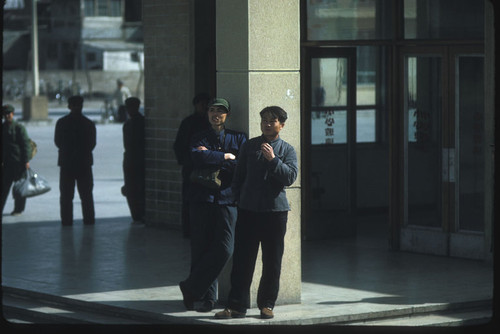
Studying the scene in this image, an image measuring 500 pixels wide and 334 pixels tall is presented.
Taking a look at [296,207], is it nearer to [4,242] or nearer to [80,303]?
[80,303]

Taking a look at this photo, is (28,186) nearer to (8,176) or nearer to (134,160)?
(8,176)

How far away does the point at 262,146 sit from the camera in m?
9.38

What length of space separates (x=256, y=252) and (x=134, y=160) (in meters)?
7.05

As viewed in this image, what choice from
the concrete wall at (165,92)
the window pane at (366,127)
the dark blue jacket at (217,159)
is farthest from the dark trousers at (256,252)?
the window pane at (366,127)

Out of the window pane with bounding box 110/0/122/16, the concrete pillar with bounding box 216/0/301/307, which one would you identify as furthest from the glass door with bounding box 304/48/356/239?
the window pane with bounding box 110/0/122/16

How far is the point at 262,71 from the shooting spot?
10.0 metres

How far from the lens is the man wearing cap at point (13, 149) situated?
55.4ft

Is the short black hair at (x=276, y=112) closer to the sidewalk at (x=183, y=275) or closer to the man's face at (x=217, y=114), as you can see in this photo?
the man's face at (x=217, y=114)

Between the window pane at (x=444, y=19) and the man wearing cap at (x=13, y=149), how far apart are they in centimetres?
635

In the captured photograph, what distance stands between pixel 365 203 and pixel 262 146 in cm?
788

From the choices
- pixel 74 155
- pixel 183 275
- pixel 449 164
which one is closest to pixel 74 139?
pixel 74 155

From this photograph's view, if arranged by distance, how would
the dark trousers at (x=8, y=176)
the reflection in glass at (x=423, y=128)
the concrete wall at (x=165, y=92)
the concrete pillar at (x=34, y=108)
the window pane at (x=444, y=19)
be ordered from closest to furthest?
the window pane at (x=444, y=19) → the reflection in glass at (x=423, y=128) → the concrete wall at (x=165, y=92) → the dark trousers at (x=8, y=176) → the concrete pillar at (x=34, y=108)

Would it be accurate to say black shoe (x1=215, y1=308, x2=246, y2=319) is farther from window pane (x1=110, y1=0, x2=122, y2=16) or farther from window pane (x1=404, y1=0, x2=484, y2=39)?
window pane (x1=110, y1=0, x2=122, y2=16)

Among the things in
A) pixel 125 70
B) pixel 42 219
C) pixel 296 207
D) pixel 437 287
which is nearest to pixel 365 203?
pixel 42 219
